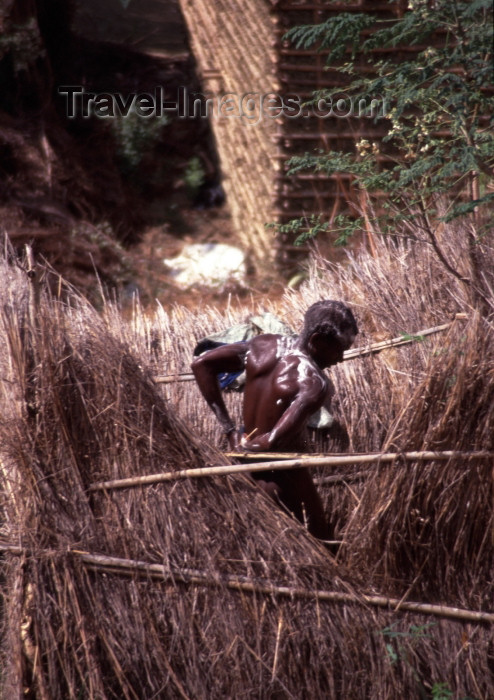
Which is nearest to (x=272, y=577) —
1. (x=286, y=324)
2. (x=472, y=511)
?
(x=472, y=511)

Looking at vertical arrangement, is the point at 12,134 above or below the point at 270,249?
above

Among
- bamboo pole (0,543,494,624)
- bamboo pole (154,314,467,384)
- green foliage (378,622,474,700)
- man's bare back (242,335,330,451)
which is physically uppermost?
bamboo pole (154,314,467,384)

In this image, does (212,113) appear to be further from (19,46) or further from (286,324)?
(286,324)

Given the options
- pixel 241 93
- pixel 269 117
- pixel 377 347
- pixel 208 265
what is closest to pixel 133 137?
pixel 241 93

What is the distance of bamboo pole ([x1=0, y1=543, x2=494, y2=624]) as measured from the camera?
10.0 ft

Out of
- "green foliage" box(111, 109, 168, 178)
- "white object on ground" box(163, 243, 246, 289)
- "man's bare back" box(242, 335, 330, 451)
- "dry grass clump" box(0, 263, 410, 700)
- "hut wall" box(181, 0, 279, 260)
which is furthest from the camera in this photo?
"green foliage" box(111, 109, 168, 178)

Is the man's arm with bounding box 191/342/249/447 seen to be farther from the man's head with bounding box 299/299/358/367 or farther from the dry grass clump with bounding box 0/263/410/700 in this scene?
the dry grass clump with bounding box 0/263/410/700

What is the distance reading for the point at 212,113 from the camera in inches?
336

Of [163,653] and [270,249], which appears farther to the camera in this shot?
[270,249]

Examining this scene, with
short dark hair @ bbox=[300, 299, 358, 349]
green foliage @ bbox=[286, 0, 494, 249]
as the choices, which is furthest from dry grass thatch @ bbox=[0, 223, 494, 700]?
green foliage @ bbox=[286, 0, 494, 249]

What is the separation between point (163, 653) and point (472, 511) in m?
1.12

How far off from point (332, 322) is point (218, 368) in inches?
20.2

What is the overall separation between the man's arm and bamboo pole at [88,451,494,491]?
0.46 metres

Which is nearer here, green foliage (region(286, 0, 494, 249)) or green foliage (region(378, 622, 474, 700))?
green foliage (region(378, 622, 474, 700))
